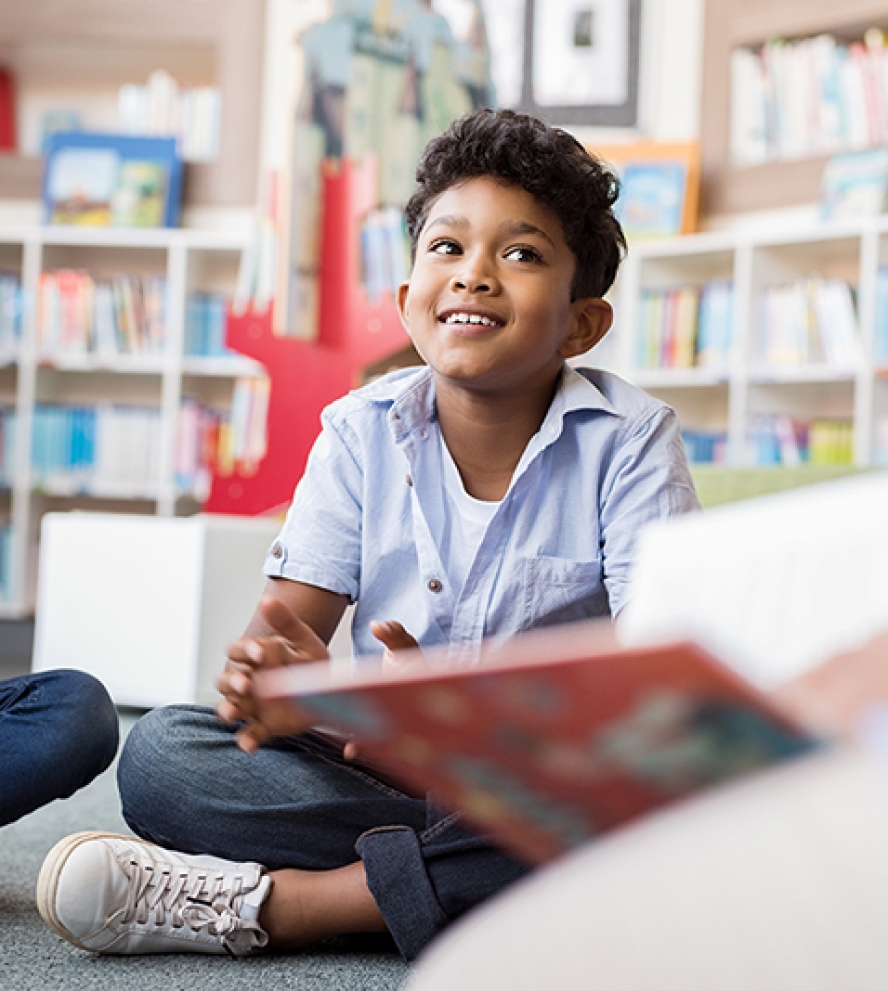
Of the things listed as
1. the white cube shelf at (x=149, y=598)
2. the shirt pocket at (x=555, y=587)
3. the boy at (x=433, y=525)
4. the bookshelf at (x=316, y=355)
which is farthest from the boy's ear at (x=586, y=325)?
the bookshelf at (x=316, y=355)

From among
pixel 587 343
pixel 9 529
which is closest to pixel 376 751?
pixel 587 343

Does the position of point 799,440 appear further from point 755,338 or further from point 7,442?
point 7,442

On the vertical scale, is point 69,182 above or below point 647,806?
above

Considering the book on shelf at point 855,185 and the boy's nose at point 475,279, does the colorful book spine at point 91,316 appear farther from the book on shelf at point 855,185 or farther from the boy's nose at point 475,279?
the boy's nose at point 475,279

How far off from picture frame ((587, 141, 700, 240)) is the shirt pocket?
275 cm

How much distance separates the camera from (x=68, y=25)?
3.96 metres

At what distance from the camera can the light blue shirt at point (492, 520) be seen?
108 cm

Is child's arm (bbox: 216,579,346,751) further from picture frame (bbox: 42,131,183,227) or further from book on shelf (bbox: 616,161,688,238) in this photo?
picture frame (bbox: 42,131,183,227)

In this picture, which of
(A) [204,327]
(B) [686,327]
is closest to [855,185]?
(B) [686,327]

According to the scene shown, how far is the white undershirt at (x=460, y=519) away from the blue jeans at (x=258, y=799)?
0.19 m

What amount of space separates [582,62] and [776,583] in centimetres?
372

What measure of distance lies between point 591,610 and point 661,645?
0.79 metres

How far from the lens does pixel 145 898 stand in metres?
0.99

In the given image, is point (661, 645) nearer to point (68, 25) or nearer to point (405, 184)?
point (405, 184)
